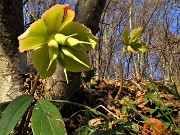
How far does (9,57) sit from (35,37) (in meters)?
0.59

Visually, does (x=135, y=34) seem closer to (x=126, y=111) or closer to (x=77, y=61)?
(x=126, y=111)

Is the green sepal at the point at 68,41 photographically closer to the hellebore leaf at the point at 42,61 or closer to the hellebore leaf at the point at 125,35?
the hellebore leaf at the point at 42,61

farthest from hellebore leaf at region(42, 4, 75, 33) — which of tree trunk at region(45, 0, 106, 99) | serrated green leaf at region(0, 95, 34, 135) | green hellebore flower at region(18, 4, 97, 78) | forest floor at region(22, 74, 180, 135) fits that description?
tree trunk at region(45, 0, 106, 99)

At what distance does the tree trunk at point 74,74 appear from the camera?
1104 millimetres

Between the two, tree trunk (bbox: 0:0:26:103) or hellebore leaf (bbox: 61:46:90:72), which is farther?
tree trunk (bbox: 0:0:26:103)

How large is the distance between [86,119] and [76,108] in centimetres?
13

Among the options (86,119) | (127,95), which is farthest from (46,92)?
(127,95)

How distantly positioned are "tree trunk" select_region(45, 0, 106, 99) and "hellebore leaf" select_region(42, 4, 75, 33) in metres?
0.56

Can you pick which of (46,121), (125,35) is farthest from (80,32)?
(125,35)

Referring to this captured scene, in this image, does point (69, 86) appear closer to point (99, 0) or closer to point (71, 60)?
point (99, 0)

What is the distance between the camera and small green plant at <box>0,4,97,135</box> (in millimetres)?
506

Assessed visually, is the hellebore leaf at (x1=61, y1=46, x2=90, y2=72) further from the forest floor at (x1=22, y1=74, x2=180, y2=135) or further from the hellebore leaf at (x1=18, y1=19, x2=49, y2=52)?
the forest floor at (x1=22, y1=74, x2=180, y2=135)

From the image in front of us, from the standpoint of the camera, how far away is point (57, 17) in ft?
1.76

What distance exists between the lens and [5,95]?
107 centimetres
